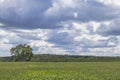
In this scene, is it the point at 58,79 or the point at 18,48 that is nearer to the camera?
the point at 58,79

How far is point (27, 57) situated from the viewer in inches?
6471

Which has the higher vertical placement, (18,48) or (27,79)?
(18,48)

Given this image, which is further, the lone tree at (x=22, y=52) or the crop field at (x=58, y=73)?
the lone tree at (x=22, y=52)

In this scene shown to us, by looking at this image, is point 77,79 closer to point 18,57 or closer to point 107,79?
point 107,79

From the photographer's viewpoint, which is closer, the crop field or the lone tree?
the crop field

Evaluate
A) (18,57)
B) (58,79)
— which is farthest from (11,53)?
(58,79)

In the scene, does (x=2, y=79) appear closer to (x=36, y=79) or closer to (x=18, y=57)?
(x=36, y=79)

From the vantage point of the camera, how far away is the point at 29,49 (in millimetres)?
164500

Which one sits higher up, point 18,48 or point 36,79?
point 18,48

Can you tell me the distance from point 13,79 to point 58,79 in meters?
5.07

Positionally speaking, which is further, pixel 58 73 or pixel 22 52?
pixel 22 52

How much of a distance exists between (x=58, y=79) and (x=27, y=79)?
349 cm

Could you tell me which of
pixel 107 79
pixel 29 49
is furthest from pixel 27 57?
pixel 107 79

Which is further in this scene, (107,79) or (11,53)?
(11,53)
